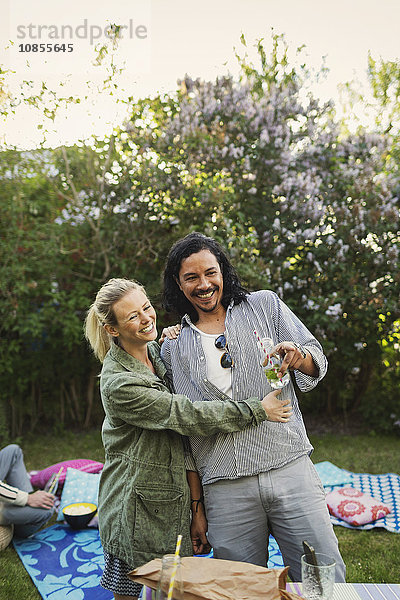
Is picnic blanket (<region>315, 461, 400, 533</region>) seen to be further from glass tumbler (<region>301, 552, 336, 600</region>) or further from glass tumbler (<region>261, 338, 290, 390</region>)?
glass tumbler (<region>301, 552, 336, 600</region>)

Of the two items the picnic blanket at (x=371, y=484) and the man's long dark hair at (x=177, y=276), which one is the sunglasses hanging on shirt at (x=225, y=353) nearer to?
the man's long dark hair at (x=177, y=276)

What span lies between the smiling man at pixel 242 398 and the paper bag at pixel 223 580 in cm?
52

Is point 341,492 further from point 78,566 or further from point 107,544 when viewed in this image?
point 107,544

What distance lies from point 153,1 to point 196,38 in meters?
0.73

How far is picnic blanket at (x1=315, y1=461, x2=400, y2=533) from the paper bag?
2.83m

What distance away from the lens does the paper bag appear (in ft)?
4.15

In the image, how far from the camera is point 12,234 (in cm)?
559

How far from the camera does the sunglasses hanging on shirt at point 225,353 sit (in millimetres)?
1993

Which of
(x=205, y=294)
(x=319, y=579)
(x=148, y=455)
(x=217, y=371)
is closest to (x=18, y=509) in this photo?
(x=148, y=455)

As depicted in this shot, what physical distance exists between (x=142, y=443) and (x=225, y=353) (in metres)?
0.46

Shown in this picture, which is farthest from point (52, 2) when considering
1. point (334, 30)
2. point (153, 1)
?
point (334, 30)

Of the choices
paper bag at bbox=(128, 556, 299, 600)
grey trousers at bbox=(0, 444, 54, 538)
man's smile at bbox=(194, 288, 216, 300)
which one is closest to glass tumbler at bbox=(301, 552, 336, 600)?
paper bag at bbox=(128, 556, 299, 600)

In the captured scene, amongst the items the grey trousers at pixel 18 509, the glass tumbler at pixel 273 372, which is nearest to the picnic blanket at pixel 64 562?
the grey trousers at pixel 18 509

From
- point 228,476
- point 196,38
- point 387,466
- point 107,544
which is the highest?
point 196,38
